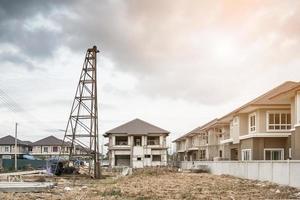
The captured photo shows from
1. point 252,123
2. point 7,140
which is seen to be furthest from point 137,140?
point 252,123

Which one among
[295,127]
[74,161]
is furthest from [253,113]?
[74,161]

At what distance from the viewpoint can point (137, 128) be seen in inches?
3553

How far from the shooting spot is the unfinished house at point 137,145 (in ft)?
289

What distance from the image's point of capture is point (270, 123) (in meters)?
43.8

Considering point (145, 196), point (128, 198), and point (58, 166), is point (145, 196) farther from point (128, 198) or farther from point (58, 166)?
point (58, 166)

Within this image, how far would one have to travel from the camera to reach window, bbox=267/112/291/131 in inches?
1714

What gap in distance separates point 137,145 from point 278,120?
4815 cm

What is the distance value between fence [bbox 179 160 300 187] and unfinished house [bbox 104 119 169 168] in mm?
39970

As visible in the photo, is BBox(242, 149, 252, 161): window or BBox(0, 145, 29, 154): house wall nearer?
BBox(242, 149, 252, 161): window

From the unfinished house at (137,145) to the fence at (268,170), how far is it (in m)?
40.0

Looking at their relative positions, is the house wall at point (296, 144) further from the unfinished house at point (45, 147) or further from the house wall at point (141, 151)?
the unfinished house at point (45, 147)

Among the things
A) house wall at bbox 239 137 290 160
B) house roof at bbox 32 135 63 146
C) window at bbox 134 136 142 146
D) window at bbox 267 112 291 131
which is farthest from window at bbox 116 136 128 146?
window at bbox 267 112 291 131

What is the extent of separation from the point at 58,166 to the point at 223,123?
22.5m

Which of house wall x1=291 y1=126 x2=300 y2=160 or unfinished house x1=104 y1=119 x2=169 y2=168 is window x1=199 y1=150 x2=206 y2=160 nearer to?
unfinished house x1=104 y1=119 x2=169 y2=168
